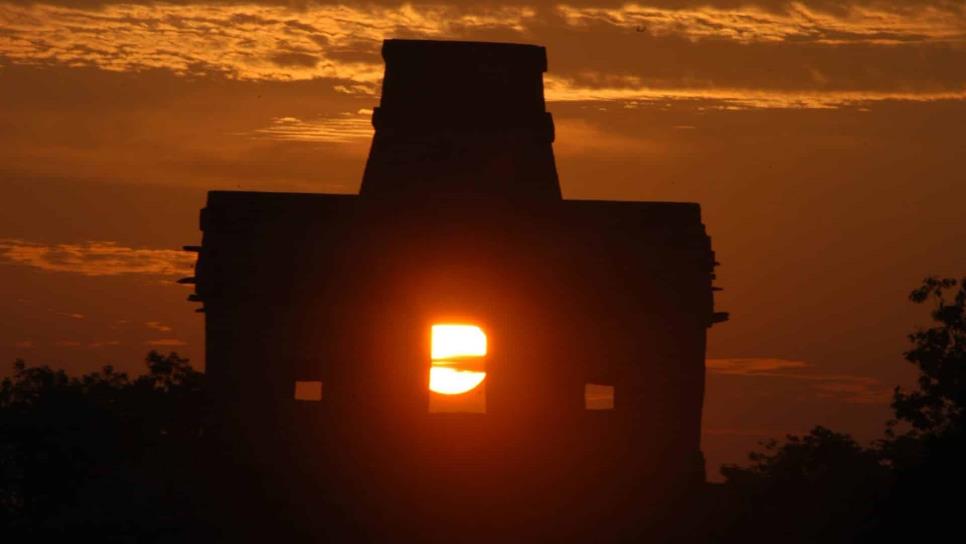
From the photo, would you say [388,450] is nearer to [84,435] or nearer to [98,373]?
[84,435]

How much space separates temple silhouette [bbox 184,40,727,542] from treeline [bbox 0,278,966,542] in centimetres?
119

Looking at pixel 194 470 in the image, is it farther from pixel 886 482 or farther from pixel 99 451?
pixel 886 482

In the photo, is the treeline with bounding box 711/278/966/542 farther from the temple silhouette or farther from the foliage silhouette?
the foliage silhouette

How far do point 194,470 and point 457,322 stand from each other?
4988 millimetres

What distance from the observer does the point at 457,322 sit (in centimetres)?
2969

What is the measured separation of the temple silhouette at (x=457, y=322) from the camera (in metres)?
28.8

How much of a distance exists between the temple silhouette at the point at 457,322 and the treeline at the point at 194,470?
3.92 feet

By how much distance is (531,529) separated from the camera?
2820 cm

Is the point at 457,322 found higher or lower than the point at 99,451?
higher

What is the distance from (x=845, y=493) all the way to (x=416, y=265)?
26.0 feet

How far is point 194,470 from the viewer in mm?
27938

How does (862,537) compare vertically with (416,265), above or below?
below

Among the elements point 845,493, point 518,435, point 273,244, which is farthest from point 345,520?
point 845,493

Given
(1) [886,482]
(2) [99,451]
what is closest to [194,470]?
(2) [99,451]
